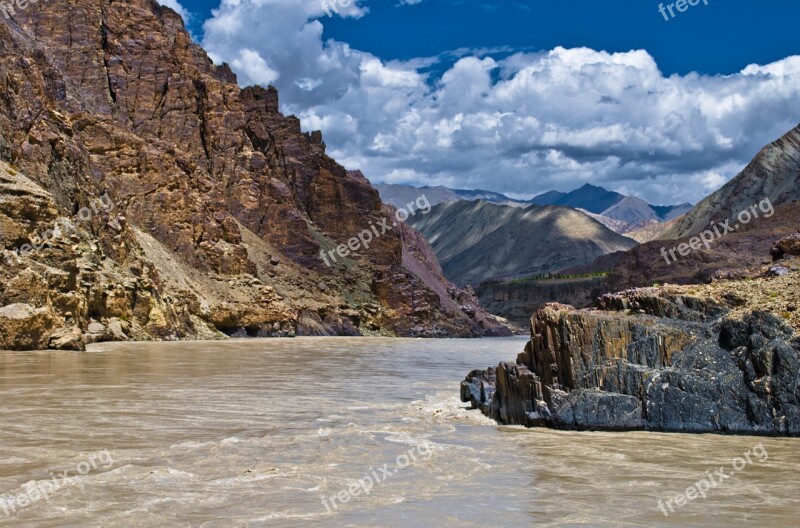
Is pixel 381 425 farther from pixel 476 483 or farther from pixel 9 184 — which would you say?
pixel 9 184

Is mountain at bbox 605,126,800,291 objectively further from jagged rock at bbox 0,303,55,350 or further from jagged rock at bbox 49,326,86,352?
jagged rock at bbox 0,303,55,350

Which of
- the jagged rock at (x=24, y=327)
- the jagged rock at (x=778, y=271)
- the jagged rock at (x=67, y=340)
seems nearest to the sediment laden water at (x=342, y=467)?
the jagged rock at (x=778, y=271)

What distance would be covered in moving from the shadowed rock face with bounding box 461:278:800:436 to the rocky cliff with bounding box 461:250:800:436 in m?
0.02

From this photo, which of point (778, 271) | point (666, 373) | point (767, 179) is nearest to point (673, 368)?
point (666, 373)

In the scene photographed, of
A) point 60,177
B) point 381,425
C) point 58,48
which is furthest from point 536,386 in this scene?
point 58,48

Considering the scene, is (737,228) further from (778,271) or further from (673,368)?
Result: (673,368)

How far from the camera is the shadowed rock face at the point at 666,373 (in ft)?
48.9

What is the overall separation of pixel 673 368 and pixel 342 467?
732cm

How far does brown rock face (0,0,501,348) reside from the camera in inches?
1880

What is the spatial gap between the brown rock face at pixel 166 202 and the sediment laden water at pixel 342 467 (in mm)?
23687

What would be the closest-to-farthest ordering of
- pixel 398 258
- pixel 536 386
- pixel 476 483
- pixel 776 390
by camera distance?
pixel 476 483 < pixel 776 390 < pixel 536 386 < pixel 398 258

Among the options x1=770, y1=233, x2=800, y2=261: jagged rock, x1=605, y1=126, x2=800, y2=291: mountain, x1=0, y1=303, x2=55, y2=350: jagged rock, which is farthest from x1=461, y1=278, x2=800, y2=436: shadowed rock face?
x1=605, y1=126, x2=800, y2=291: mountain

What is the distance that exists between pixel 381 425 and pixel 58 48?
3430 inches

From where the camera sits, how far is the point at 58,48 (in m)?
89.4
